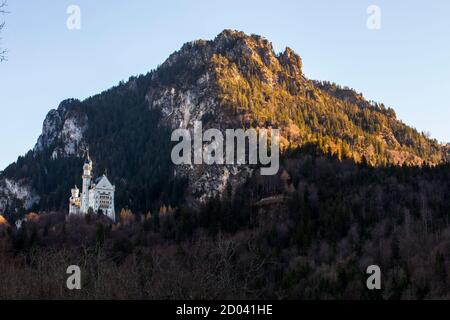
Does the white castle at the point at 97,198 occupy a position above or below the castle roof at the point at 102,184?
below

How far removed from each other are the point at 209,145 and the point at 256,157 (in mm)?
21448

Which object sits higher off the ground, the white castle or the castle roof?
the castle roof

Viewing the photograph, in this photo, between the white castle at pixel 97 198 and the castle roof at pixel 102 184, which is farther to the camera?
the castle roof at pixel 102 184

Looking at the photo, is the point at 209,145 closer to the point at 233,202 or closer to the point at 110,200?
the point at 110,200

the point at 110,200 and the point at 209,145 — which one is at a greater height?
the point at 209,145

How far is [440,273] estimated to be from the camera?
3802 inches

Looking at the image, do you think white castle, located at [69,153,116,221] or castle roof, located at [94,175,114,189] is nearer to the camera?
white castle, located at [69,153,116,221]

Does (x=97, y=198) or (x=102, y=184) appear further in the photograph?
(x=102, y=184)

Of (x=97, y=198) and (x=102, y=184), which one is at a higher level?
(x=102, y=184)
